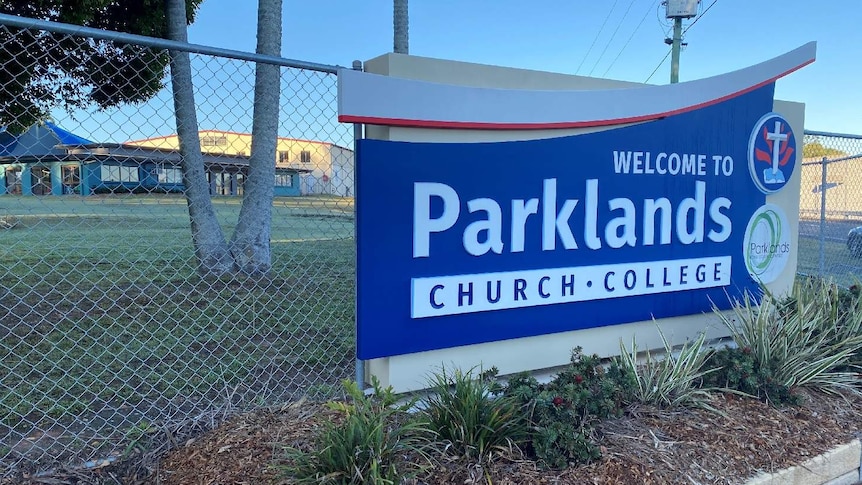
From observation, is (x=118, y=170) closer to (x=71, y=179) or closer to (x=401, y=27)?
(x=71, y=179)

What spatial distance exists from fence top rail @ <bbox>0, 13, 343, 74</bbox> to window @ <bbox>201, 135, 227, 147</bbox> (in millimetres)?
4071

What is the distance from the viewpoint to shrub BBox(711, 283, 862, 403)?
402 cm

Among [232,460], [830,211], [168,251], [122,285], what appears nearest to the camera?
[232,460]

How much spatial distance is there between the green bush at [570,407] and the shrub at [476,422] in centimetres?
11

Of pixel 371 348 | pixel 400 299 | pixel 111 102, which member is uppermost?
pixel 111 102

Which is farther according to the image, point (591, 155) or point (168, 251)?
point (168, 251)

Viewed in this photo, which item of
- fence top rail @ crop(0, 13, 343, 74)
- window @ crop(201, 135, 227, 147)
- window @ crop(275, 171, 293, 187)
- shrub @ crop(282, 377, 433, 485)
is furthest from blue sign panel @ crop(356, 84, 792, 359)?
window @ crop(201, 135, 227, 147)

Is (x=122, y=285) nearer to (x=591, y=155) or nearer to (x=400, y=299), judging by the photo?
(x=400, y=299)

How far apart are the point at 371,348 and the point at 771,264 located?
4.21m

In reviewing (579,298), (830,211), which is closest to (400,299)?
(579,298)

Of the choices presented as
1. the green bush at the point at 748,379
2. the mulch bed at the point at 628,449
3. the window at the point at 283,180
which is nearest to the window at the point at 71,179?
the window at the point at 283,180

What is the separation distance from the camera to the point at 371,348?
372 cm

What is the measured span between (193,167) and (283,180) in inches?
38.2

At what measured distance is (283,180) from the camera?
691cm
